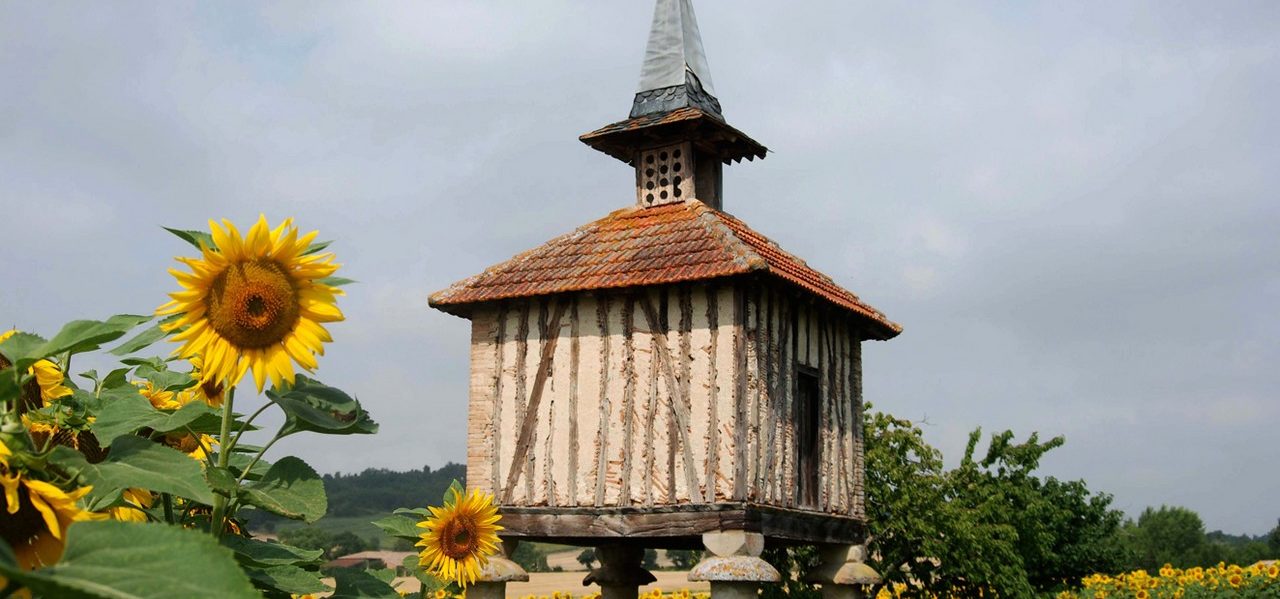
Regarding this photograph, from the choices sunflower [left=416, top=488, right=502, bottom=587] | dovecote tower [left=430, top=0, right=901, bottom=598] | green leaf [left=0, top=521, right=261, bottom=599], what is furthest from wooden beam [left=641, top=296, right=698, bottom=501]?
green leaf [left=0, top=521, right=261, bottom=599]

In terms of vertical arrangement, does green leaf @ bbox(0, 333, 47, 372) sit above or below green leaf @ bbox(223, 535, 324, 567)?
above

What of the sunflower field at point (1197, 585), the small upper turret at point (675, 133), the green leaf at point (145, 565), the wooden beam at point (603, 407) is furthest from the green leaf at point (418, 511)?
the sunflower field at point (1197, 585)

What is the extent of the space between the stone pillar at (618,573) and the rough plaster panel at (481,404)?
10.4 feet

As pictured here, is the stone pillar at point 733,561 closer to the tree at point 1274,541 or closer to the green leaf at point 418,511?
the green leaf at point 418,511

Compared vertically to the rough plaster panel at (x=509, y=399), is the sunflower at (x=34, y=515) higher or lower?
lower

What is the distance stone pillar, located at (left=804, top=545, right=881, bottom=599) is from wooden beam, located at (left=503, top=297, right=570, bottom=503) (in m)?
3.81

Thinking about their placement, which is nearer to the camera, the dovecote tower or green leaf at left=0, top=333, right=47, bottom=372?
green leaf at left=0, top=333, right=47, bottom=372

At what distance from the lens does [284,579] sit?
2238mm

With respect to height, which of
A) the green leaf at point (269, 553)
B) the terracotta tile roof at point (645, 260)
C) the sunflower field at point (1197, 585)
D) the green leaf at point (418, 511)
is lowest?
the sunflower field at point (1197, 585)

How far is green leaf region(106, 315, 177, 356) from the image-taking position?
2438 mm

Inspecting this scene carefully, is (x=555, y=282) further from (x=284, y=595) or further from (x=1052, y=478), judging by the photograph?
(x=1052, y=478)

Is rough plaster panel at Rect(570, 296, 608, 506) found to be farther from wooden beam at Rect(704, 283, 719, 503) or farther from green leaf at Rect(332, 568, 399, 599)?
green leaf at Rect(332, 568, 399, 599)

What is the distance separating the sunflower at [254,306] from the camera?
2.47 meters

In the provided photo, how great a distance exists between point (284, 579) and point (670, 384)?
29.2 feet
